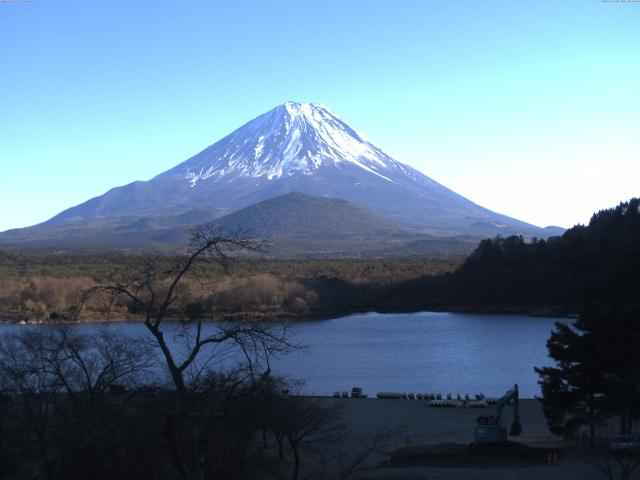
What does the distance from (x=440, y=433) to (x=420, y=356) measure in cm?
1126

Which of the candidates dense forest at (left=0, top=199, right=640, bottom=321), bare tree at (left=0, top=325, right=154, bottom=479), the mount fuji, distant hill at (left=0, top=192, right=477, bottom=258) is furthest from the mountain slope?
bare tree at (left=0, top=325, right=154, bottom=479)

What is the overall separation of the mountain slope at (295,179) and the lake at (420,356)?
293 ft

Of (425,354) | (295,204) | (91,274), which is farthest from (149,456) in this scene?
(295,204)

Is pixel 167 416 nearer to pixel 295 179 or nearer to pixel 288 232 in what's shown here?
pixel 288 232

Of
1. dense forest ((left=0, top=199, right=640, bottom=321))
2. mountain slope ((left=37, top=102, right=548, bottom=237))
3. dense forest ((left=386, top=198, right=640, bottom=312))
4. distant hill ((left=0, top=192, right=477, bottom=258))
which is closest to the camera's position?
dense forest ((left=0, top=199, right=640, bottom=321))

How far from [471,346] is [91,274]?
2547cm

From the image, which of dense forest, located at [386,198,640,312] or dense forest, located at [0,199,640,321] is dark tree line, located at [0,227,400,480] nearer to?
dense forest, located at [0,199,640,321]

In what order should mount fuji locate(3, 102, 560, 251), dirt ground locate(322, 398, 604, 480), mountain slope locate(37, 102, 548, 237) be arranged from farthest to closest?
mountain slope locate(37, 102, 548, 237) < mount fuji locate(3, 102, 560, 251) < dirt ground locate(322, 398, 604, 480)

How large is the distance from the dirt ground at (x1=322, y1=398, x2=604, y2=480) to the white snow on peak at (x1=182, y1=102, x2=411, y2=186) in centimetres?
12221

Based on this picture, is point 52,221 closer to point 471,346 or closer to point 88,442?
point 471,346

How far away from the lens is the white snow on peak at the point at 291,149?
142375 millimetres

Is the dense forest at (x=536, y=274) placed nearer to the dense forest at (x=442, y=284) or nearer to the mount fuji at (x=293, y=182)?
Result: the dense forest at (x=442, y=284)

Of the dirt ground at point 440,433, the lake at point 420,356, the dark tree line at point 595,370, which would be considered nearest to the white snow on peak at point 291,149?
the lake at point 420,356

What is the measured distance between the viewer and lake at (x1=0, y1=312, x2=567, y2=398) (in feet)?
71.3
